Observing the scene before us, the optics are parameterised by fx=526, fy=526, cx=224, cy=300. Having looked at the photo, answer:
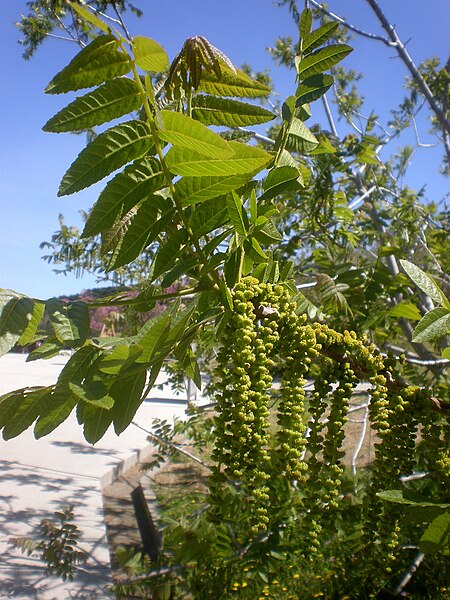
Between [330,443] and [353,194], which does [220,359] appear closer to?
[330,443]

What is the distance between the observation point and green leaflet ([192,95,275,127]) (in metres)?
0.96

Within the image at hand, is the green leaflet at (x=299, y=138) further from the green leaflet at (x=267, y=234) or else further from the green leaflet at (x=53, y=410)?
→ the green leaflet at (x=53, y=410)

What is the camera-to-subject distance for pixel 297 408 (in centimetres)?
88

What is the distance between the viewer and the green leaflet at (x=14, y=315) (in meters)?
0.81

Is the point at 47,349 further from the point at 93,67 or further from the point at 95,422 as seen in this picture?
the point at 93,67

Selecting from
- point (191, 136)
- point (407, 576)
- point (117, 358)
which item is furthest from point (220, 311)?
point (407, 576)

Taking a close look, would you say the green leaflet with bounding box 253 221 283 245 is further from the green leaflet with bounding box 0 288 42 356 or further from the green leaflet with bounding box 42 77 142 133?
the green leaflet with bounding box 0 288 42 356

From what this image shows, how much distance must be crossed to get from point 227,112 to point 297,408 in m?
0.55

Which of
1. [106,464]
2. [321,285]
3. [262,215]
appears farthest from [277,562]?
[106,464]

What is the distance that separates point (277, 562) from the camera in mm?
2334

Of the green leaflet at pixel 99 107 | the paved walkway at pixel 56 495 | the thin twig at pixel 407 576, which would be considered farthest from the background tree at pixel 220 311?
the paved walkway at pixel 56 495

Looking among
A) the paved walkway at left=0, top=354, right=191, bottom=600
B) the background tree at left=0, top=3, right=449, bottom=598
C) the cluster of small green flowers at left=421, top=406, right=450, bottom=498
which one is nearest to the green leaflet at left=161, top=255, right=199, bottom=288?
the background tree at left=0, top=3, right=449, bottom=598

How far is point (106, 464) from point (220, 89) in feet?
17.6

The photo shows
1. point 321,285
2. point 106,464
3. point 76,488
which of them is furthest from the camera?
point 106,464
